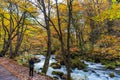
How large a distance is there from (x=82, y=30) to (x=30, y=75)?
2352cm

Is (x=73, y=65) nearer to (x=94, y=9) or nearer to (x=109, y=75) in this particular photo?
(x=109, y=75)

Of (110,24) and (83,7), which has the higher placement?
(83,7)

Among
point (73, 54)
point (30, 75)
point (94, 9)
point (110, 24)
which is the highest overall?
point (94, 9)

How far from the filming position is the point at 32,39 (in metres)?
42.9

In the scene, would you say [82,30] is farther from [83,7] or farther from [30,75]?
[30,75]

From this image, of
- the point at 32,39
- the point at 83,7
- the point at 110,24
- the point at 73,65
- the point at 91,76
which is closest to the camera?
the point at 91,76

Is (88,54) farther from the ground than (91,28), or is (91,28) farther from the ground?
(91,28)

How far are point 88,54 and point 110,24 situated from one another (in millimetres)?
6060

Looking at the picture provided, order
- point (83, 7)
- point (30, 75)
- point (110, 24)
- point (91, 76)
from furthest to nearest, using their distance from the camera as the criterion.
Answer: point (83, 7)
point (110, 24)
point (91, 76)
point (30, 75)

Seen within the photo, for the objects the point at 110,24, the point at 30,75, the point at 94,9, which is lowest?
the point at 30,75

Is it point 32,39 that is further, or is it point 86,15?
point 32,39

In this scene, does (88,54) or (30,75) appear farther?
(88,54)

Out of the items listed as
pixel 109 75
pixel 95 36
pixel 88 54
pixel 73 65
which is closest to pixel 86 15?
pixel 95 36

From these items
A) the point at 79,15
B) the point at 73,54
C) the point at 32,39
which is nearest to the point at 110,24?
the point at 79,15
